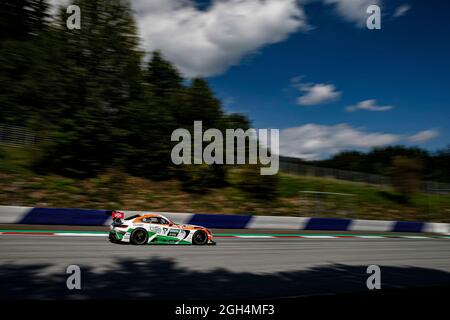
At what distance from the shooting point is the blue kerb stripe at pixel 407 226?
21.7 metres

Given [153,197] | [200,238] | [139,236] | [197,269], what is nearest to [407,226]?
[200,238]

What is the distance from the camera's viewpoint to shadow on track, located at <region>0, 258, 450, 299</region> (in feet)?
18.5

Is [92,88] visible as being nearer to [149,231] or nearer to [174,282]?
[149,231]

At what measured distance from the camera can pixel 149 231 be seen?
1074 centimetres

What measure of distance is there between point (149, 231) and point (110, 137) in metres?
16.0

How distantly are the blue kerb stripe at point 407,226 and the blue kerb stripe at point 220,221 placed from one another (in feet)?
33.3

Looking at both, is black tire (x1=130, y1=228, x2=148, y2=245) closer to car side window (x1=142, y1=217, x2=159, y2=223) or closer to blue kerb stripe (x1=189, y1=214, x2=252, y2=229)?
car side window (x1=142, y1=217, x2=159, y2=223)

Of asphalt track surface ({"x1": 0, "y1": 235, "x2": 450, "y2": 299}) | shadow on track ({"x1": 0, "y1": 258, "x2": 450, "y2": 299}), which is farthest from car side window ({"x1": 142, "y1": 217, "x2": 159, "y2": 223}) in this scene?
shadow on track ({"x1": 0, "y1": 258, "x2": 450, "y2": 299})

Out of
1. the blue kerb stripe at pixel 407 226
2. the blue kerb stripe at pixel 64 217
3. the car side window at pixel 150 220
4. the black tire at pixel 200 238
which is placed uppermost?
the car side window at pixel 150 220

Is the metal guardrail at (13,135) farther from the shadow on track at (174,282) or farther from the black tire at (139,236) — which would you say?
the shadow on track at (174,282)

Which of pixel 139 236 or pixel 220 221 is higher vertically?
pixel 139 236

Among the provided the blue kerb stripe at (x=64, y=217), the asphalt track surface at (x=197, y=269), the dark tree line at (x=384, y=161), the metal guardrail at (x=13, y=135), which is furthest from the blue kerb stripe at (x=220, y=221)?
the dark tree line at (x=384, y=161)
